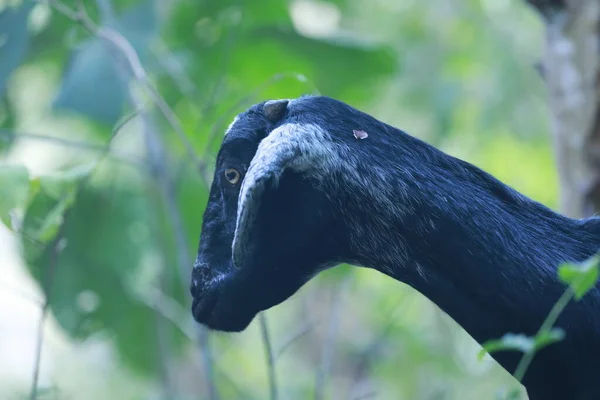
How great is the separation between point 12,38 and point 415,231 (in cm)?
199

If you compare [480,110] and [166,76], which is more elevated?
[166,76]

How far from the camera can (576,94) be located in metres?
3.07

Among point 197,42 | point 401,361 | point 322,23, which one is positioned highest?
point 197,42

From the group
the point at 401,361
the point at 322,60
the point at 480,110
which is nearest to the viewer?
the point at 322,60

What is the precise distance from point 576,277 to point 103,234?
2903mm

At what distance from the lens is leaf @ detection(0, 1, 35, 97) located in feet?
9.98

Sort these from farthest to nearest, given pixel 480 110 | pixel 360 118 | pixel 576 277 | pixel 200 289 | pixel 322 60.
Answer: pixel 480 110 → pixel 322 60 → pixel 200 289 → pixel 360 118 → pixel 576 277

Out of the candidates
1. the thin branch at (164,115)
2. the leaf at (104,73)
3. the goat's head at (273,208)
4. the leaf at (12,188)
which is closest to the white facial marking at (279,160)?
the goat's head at (273,208)

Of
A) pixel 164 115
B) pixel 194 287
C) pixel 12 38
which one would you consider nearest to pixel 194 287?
pixel 194 287

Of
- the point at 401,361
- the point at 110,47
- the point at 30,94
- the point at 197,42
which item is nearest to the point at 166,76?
the point at 197,42

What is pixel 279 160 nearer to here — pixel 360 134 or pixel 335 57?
pixel 360 134

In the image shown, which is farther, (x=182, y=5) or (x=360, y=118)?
(x=182, y=5)

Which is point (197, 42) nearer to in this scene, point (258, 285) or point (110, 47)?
point (110, 47)

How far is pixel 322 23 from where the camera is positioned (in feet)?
18.0
